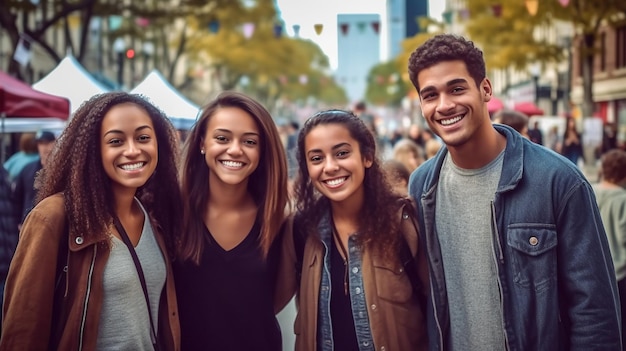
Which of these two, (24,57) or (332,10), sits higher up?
(332,10)

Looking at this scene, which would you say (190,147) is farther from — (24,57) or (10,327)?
(24,57)

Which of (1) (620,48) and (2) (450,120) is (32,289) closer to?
(2) (450,120)

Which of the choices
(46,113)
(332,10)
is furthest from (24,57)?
(332,10)

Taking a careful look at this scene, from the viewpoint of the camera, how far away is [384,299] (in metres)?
3.36

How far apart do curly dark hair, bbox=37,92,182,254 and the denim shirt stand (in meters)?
0.82

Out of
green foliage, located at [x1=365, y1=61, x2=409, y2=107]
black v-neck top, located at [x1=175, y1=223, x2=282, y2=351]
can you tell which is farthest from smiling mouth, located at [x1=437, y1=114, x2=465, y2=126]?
green foliage, located at [x1=365, y1=61, x2=409, y2=107]

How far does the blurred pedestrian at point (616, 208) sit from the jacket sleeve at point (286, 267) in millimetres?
2993

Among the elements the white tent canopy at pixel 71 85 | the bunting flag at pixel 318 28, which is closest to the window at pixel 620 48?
the bunting flag at pixel 318 28

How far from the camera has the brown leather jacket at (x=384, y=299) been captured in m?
3.34

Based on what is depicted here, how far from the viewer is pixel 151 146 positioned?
3.32 metres

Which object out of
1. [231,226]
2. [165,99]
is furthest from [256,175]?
[165,99]

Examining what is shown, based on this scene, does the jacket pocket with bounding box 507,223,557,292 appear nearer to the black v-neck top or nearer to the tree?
the black v-neck top

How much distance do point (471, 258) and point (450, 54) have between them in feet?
3.08

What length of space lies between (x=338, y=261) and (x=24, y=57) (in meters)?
11.5
